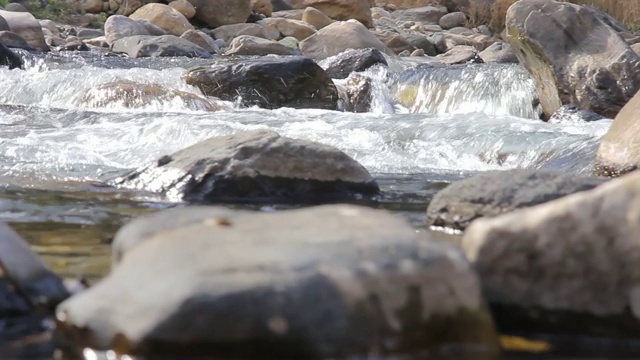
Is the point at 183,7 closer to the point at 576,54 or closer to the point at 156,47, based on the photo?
the point at 156,47

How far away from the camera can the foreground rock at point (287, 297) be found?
7.71 feet

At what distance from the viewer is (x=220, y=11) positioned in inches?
810

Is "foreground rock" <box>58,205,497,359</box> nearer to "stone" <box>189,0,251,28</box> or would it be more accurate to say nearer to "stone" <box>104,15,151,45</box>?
Result: "stone" <box>104,15,151,45</box>

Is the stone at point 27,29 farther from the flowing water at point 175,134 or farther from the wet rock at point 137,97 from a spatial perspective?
the wet rock at point 137,97

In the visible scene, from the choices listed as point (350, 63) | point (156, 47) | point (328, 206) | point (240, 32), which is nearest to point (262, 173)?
point (328, 206)

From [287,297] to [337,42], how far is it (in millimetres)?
13078

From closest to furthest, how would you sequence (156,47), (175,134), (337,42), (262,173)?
(262,173) → (175,134) → (337,42) → (156,47)

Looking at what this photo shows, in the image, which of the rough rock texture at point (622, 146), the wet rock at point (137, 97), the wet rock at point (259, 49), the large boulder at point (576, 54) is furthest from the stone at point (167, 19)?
the rough rock texture at point (622, 146)

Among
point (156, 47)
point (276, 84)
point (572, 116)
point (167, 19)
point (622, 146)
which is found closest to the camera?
point (622, 146)

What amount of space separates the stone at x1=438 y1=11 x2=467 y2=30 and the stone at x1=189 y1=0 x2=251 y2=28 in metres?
6.31

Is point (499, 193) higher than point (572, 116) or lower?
higher

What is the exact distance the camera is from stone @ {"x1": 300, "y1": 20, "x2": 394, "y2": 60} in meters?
15.2

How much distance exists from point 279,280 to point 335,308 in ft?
0.46

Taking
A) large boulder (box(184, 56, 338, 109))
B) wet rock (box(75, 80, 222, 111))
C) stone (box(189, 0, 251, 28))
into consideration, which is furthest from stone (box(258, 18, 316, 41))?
wet rock (box(75, 80, 222, 111))
